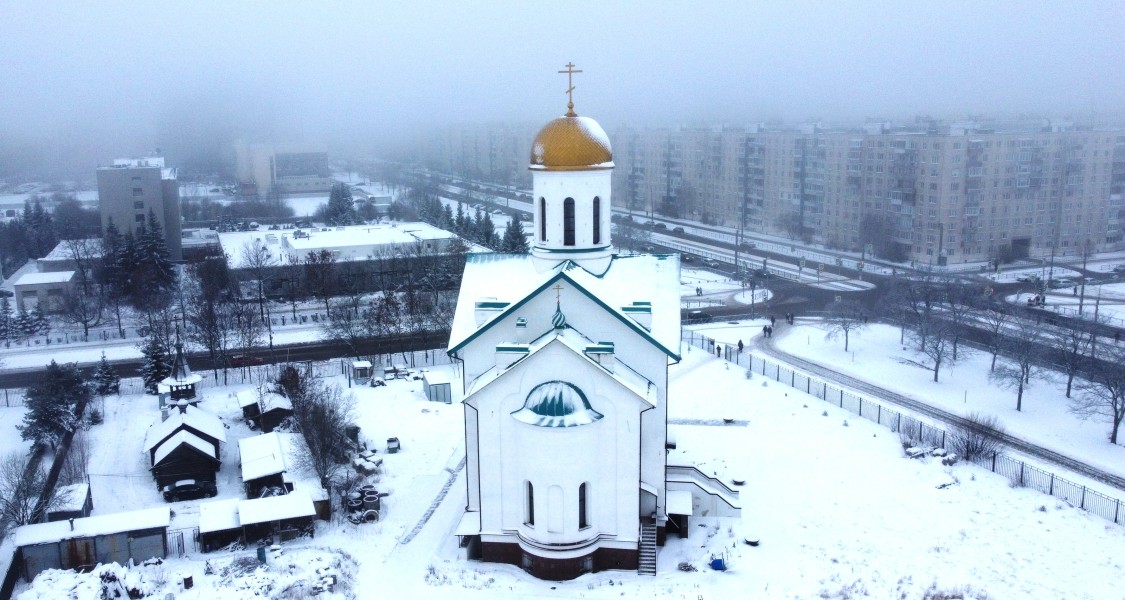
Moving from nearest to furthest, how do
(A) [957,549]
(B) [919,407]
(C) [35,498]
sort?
(A) [957,549]
(C) [35,498]
(B) [919,407]

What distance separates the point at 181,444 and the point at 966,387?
2637 cm

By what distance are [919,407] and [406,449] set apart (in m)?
17.4

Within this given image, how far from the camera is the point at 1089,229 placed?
56844 mm

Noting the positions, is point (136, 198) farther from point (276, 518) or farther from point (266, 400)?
point (276, 518)

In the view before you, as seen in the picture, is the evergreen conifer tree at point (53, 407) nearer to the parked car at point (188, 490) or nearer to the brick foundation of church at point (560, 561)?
the parked car at point (188, 490)

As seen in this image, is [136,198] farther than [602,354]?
Yes

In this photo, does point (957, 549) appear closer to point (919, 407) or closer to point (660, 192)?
point (919, 407)

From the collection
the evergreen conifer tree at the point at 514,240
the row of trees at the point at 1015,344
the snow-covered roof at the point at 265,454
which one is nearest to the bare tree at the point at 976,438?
the row of trees at the point at 1015,344

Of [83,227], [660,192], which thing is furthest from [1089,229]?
[83,227]

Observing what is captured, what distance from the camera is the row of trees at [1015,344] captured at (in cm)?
2816

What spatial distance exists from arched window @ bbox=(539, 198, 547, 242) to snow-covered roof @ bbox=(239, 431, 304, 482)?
357 inches

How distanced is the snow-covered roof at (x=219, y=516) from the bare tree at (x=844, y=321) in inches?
1010

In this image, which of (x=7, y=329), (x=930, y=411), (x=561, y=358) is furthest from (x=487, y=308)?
(x=7, y=329)

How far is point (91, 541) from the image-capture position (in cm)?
1852
